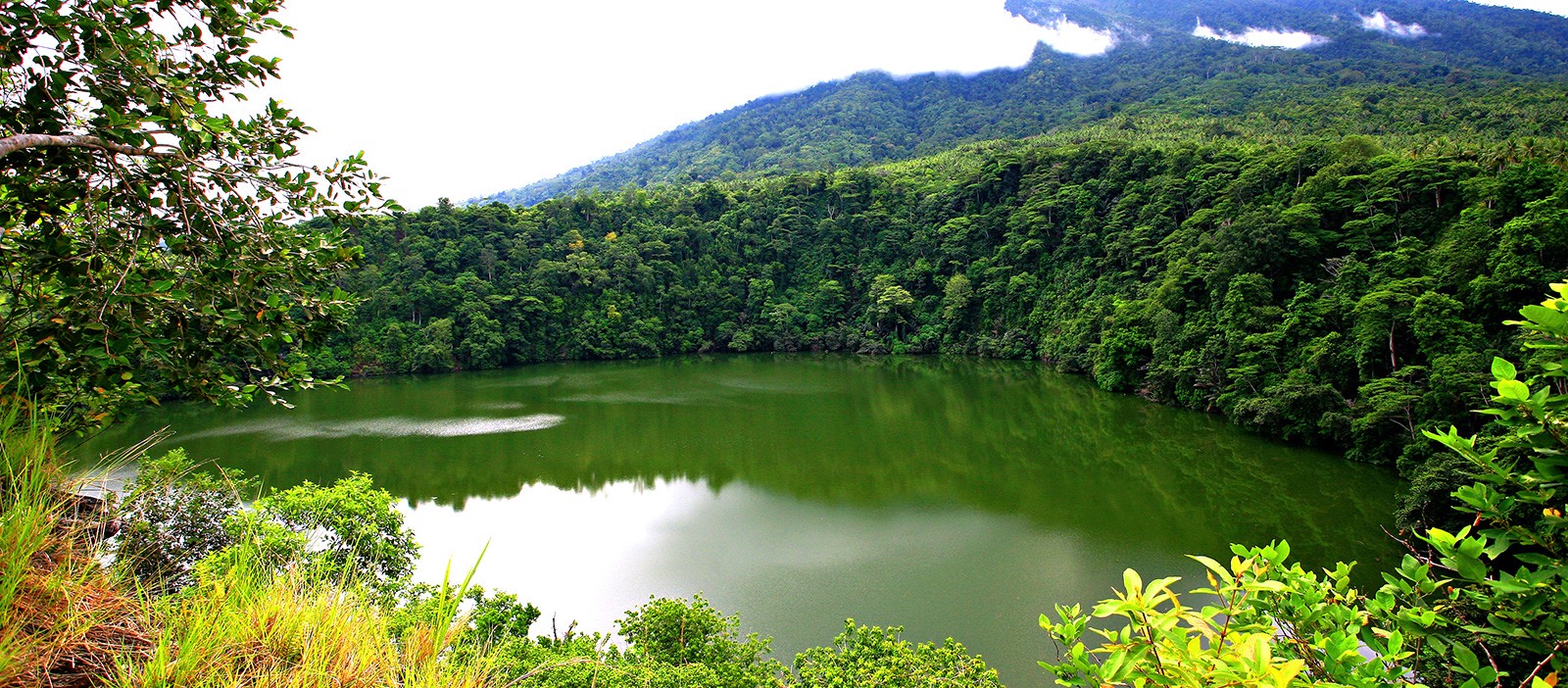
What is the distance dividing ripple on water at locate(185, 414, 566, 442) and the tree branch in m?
14.8

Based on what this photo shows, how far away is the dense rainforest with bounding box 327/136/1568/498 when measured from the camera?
1103cm

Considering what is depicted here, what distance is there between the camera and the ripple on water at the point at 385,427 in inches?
595

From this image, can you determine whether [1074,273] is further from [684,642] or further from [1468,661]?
[1468,661]

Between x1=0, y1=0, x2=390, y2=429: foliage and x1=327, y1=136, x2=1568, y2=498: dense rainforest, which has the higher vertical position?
x1=0, y1=0, x2=390, y2=429: foliage

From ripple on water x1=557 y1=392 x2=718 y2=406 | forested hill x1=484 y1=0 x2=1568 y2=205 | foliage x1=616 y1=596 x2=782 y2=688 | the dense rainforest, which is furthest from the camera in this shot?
forested hill x1=484 y1=0 x2=1568 y2=205

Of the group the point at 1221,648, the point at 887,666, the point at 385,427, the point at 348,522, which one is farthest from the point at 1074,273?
the point at 1221,648

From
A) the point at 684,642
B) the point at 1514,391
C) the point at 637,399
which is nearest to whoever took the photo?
the point at 1514,391

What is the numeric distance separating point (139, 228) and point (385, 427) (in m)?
16.4

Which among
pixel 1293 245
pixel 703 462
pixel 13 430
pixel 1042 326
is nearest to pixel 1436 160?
pixel 1293 245

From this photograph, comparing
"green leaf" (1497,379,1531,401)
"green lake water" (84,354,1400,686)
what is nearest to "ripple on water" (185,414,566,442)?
"green lake water" (84,354,1400,686)

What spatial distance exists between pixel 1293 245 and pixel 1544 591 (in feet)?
56.1

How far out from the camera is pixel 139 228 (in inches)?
66.4

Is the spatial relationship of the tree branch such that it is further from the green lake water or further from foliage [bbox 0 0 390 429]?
the green lake water

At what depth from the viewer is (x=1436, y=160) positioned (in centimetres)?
1324
